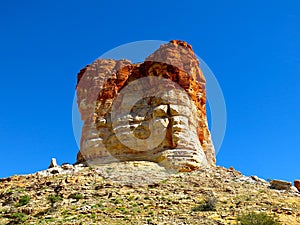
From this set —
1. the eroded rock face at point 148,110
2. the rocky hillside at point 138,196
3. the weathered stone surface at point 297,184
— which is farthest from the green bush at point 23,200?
the weathered stone surface at point 297,184

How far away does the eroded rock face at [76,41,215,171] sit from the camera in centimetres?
4069

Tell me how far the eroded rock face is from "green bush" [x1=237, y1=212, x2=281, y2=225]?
1347 cm

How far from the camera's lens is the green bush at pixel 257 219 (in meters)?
23.6

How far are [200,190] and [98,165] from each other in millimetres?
12555

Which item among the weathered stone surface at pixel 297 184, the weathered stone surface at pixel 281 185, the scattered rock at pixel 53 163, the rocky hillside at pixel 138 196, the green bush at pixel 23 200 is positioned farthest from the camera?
the scattered rock at pixel 53 163

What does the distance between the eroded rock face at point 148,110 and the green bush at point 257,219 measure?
13473mm

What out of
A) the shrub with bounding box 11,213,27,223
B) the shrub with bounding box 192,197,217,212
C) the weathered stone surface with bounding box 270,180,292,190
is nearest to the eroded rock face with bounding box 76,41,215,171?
the weathered stone surface with bounding box 270,180,292,190

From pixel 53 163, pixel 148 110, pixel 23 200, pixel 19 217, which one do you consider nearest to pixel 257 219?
pixel 19 217

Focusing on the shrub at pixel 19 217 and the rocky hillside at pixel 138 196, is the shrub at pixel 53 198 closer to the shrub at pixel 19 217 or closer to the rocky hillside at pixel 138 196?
the rocky hillside at pixel 138 196

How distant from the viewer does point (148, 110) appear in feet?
143

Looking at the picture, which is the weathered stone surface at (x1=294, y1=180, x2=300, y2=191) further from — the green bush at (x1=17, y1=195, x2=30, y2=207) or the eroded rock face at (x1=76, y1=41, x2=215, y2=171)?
the green bush at (x1=17, y1=195, x2=30, y2=207)

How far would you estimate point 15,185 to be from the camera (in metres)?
36.5

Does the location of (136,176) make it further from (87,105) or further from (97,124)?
(87,105)

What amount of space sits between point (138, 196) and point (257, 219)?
30.0 ft
